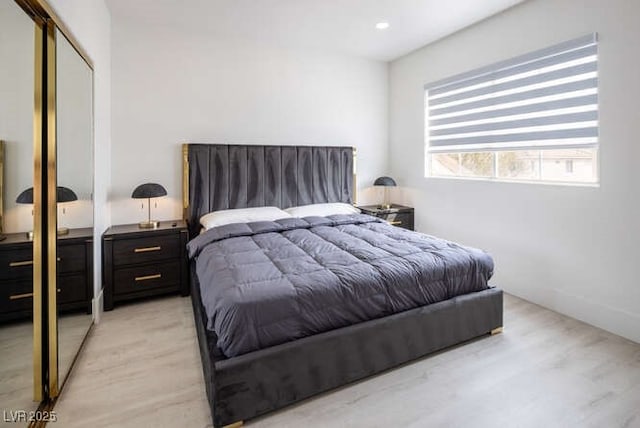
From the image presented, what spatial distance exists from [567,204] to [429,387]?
204cm

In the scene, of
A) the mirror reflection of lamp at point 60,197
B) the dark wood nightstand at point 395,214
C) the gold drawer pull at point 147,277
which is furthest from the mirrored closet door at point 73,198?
the dark wood nightstand at point 395,214

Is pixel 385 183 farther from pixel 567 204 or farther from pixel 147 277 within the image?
pixel 147 277

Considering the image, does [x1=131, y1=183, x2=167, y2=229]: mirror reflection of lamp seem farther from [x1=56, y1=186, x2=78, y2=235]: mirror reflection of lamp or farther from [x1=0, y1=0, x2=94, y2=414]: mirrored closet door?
[x1=56, y1=186, x2=78, y2=235]: mirror reflection of lamp

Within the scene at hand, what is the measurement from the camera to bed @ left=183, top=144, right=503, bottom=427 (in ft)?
5.61

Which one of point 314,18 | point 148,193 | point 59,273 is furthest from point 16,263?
point 314,18

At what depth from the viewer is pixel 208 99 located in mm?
3842

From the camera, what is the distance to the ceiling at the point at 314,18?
3109 mm

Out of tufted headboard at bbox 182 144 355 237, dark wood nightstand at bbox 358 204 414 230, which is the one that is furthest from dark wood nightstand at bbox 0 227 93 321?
dark wood nightstand at bbox 358 204 414 230

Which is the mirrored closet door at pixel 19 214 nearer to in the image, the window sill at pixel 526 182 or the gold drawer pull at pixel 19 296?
the gold drawer pull at pixel 19 296

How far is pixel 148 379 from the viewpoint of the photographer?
81.4 inches

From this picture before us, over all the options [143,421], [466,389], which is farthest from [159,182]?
[466,389]

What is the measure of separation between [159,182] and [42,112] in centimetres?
203

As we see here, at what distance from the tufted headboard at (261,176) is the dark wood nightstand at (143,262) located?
445 mm

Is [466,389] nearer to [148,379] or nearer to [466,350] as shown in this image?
[466,350]
